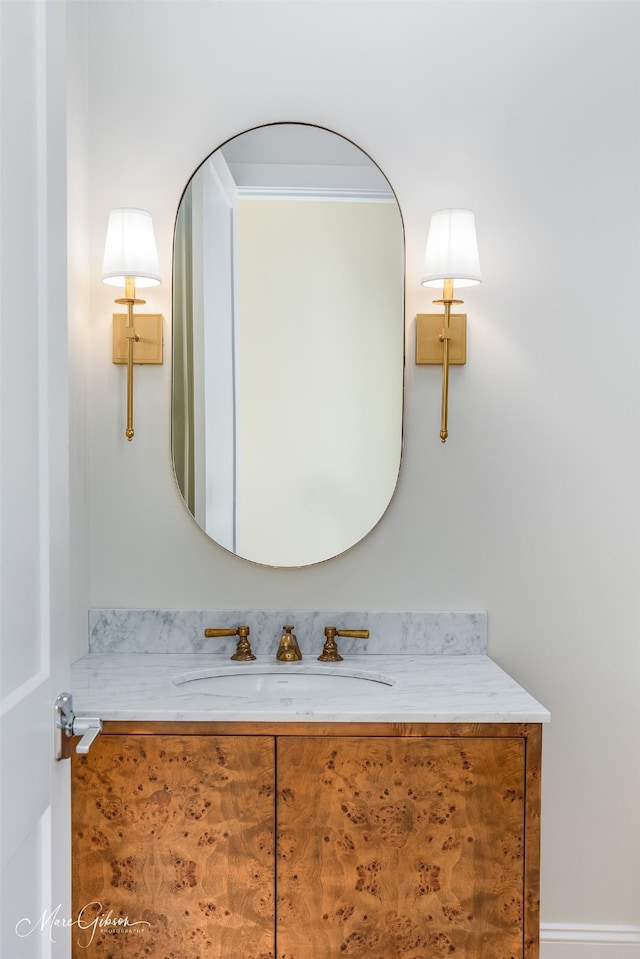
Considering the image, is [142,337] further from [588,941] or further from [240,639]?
[588,941]

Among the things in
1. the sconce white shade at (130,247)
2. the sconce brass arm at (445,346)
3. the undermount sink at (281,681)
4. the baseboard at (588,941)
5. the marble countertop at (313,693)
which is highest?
the sconce white shade at (130,247)

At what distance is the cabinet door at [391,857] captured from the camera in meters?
1.47

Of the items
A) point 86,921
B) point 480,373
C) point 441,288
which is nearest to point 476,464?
point 480,373

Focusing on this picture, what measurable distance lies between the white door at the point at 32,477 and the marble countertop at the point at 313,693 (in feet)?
1.59

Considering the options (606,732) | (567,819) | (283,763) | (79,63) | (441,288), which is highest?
(79,63)

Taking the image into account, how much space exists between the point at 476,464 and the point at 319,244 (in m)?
0.65

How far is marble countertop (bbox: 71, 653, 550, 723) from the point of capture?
148cm

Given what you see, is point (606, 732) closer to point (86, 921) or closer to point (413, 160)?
point (86, 921)

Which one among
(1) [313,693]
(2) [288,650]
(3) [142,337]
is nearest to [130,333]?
(3) [142,337]

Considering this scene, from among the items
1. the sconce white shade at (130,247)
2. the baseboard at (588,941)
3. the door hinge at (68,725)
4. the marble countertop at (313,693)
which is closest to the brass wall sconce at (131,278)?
the sconce white shade at (130,247)

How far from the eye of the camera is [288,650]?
189cm

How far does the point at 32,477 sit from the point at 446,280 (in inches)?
50.1

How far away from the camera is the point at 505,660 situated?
201 cm

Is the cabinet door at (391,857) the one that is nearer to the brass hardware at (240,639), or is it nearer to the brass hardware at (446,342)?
the brass hardware at (240,639)
